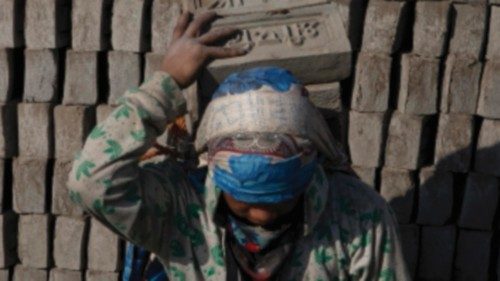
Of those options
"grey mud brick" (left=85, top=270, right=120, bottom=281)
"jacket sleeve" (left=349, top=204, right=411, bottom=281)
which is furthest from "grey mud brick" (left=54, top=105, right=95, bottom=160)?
"jacket sleeve" (left=349, top=204, right=411, bottom=281)

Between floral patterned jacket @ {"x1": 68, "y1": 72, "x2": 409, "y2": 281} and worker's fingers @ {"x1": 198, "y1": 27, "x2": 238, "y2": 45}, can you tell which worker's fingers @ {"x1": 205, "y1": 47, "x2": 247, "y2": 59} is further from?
floral patterned jacket @ {"x1": 68, "y1": 72, "x2": 409, "y2": 281}

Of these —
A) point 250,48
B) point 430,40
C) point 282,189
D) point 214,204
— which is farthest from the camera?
point 430,40

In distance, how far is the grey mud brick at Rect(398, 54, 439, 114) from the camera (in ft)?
12.1

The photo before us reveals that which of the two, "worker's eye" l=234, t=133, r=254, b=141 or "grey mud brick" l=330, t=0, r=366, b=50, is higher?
"grey mud brick" l=330, t=0, r=366, b=50

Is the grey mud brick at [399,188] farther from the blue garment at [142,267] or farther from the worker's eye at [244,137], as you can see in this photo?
the worker's eye at [244,137]

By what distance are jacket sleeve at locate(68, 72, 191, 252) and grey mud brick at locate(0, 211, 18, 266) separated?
185cm

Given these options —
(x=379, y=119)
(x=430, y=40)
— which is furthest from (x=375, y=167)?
(x=430, y=40)

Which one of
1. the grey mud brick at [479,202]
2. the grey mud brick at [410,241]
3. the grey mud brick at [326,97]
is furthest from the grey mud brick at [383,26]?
the grey mud brick at [326,97]

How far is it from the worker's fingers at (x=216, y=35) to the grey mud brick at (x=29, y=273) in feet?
6.68

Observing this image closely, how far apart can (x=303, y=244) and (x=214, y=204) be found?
0.86ft

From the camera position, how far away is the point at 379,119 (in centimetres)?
375

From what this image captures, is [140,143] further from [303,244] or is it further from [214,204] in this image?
[303,244]

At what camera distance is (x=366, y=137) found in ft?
12.4

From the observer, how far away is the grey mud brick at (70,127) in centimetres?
383
